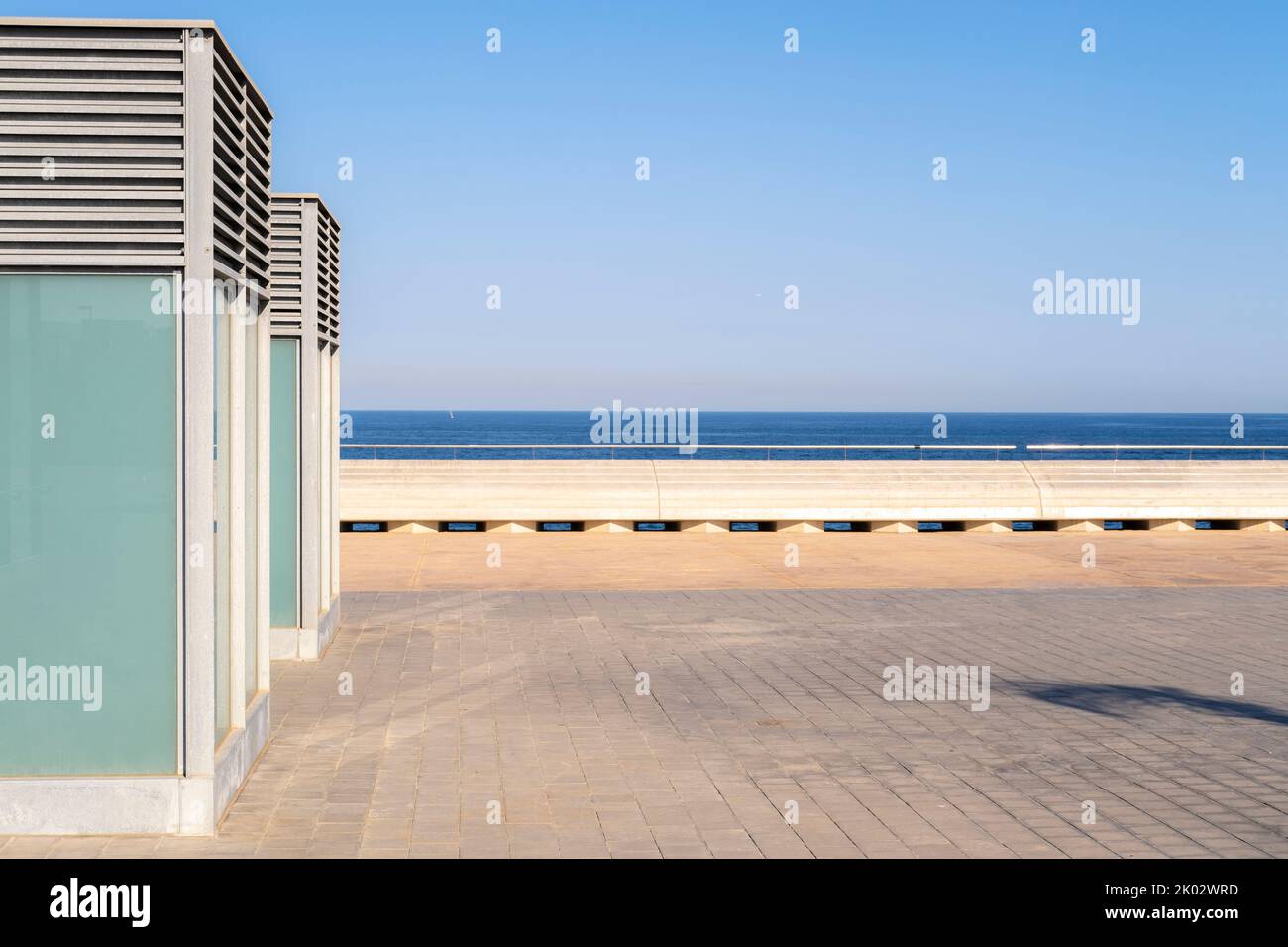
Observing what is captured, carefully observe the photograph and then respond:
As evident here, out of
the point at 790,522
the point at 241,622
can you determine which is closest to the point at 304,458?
the point at 241,622

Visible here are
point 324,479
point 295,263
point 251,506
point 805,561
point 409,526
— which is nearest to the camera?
point 251,506

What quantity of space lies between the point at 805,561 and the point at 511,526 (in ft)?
19.0

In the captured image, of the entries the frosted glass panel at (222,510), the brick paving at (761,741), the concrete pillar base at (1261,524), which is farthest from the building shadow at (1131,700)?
the concrete pillar base at (1261,524)

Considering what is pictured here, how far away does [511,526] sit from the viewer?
22562 mm

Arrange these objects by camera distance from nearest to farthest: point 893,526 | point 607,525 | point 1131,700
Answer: point 1131,700 → point 607,525 → point 893,526

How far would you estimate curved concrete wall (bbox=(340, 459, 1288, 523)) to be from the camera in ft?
73.7

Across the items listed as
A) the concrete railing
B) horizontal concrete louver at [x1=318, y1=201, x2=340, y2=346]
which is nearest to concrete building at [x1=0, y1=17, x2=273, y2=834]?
horizontal concrete louver at [x1=318, y1=201, x2=340, y2=346]

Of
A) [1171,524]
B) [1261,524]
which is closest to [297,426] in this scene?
[1171,524]

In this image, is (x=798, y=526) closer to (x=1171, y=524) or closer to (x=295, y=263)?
(x=1171, y=524)

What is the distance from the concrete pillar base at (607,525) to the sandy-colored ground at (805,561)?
0.50 m

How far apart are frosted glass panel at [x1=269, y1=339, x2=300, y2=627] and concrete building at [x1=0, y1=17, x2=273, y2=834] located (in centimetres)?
476

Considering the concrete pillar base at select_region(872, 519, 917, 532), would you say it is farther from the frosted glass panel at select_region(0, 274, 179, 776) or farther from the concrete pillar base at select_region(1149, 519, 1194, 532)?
the frosted glass panel at select_region(0, 274, 179, 776)

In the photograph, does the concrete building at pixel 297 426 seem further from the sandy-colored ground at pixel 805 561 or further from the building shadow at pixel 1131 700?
the building shadow at pixel 1131 700
